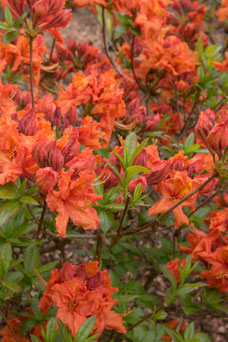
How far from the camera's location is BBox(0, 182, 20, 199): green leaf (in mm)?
1500

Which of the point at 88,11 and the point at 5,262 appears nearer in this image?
the point at 5,262

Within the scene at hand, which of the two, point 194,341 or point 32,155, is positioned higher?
point 32,155

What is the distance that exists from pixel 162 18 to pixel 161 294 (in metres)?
2.24

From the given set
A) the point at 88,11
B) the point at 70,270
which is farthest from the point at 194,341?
the point at 88,11

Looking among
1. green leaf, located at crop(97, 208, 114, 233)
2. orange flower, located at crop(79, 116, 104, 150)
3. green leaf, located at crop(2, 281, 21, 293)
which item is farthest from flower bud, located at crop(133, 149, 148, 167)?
green leaf, located at crop(2, 281, 21, 293)

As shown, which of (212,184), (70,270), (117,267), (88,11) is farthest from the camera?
(88,11)

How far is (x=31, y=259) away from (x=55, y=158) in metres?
0.75

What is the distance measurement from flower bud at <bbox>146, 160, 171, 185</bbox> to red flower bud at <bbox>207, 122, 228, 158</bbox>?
20 centimetres

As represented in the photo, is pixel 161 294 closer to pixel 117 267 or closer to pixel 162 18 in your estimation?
pixel 117 267

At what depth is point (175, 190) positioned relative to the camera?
1.70 metres

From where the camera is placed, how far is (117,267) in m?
2.73

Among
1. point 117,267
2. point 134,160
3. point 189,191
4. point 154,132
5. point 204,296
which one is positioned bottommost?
point 117,267

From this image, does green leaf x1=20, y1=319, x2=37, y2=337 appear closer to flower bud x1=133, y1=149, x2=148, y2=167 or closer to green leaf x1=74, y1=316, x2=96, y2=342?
green leaf x1=74, y1=316, x2=96, y2=342

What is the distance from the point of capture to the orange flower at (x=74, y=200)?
4.68ft
